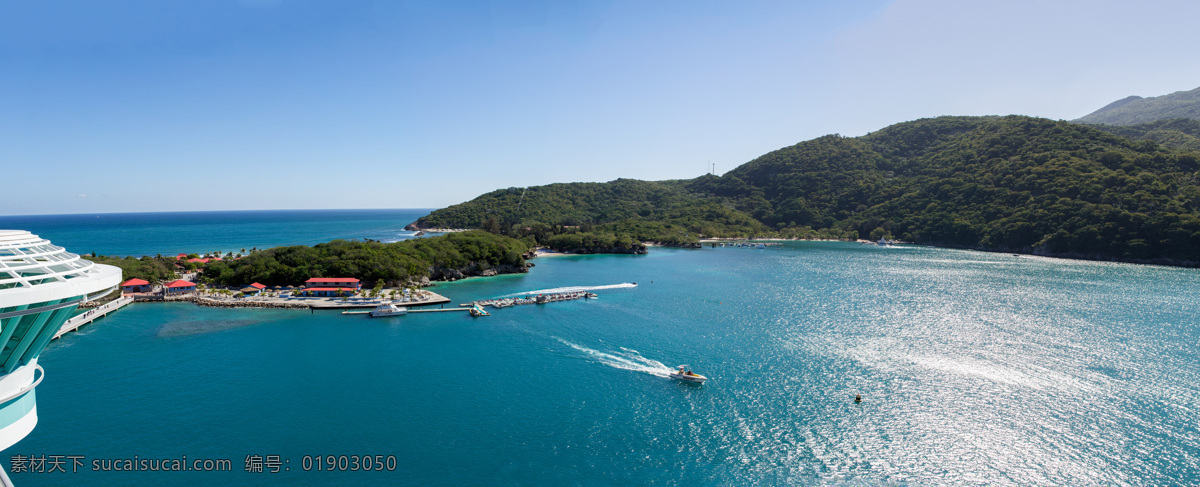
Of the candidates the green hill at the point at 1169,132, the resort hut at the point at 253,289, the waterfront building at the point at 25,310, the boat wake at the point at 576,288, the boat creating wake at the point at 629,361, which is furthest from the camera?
the green hill at the point at 1169,132

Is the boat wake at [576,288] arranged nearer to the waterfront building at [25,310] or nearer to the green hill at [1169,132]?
the waterfront building at [25,310]

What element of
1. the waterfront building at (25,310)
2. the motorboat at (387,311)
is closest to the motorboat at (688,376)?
the waterfront building at (25,310)

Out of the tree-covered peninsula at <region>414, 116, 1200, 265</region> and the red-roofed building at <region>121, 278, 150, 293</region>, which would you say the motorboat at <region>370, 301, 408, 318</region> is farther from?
the tree-covered peninsula at <region>414, 116, 1200, 265</region>

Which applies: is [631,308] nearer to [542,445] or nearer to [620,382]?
[620,382]

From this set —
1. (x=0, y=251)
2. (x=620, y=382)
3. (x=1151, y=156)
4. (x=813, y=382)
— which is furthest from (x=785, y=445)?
(x=1151, y=156)

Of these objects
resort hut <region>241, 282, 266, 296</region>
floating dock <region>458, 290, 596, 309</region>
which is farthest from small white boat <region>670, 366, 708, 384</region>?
resort hut <region>241, 282, 266, 296</region>
